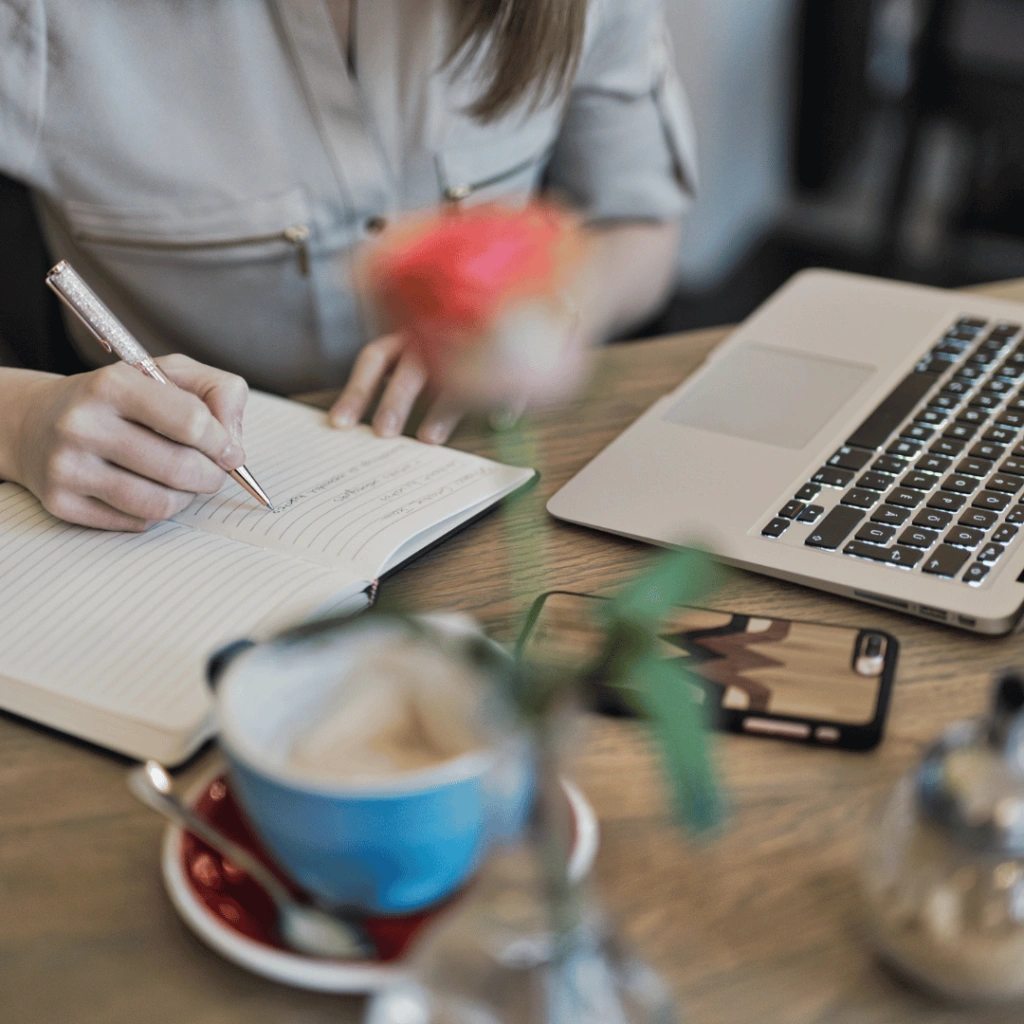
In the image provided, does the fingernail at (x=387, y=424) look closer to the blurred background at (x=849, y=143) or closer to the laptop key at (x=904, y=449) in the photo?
the laptop key at (x=904, y=449)

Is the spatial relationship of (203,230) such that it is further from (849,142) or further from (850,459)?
(849,142)

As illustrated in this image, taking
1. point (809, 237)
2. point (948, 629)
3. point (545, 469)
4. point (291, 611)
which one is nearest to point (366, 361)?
point (545, 469)

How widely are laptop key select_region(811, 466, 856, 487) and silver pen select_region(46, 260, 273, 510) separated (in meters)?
0.30

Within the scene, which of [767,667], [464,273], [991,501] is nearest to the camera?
[464,273]

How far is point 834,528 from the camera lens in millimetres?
590

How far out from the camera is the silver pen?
23.7 inches

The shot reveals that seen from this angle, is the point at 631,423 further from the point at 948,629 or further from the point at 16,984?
the point at 16,984

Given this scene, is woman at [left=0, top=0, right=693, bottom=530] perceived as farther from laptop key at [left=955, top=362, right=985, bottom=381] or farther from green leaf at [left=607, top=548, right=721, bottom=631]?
green leaf at [left=607, top=548, right=721, bottom=631]

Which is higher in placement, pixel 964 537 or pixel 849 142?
pixel 964 537

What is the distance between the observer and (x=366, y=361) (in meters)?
0.75

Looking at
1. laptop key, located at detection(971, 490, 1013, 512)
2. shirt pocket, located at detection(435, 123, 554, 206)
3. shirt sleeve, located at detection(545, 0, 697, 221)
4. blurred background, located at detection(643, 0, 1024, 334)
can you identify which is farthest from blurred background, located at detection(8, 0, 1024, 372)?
laptop key, located at detection(971, 490, 1013, 512)

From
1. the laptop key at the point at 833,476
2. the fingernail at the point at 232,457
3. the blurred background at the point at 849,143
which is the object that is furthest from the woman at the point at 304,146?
the blurred background at the point at 849,143

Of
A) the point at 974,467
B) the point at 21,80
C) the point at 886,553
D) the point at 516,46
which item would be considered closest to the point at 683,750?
the point at 886,553

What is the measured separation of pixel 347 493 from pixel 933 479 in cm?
32
